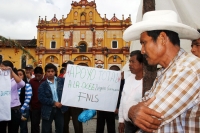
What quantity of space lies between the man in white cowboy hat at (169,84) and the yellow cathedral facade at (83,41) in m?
35.3

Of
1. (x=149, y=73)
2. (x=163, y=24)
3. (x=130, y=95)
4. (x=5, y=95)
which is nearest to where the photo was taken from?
(x=163, y=24)

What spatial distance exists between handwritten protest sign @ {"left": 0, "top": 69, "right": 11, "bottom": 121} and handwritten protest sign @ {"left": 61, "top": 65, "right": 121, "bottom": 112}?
907mm

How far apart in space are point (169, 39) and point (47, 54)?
1494 inches

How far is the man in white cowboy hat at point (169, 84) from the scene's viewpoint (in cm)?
124

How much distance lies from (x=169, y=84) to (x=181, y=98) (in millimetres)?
89

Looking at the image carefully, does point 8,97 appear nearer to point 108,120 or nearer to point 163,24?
point 108,120

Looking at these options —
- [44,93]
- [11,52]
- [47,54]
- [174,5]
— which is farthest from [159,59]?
[11,52]

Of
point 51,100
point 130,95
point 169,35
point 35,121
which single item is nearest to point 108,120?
point 51,100

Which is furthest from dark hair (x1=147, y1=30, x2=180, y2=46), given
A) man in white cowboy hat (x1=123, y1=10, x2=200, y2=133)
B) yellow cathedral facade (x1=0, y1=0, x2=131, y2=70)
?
yellow cathedral facade (x1=0, y1=0, x2=131, y2=70)

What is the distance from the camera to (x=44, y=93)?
4.64 metres

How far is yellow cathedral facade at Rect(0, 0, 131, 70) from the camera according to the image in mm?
38062

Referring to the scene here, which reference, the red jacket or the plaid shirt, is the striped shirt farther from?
the plaid shirt

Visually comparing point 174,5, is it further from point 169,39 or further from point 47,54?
point 47,54

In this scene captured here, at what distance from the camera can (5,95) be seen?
4109 millimetres
